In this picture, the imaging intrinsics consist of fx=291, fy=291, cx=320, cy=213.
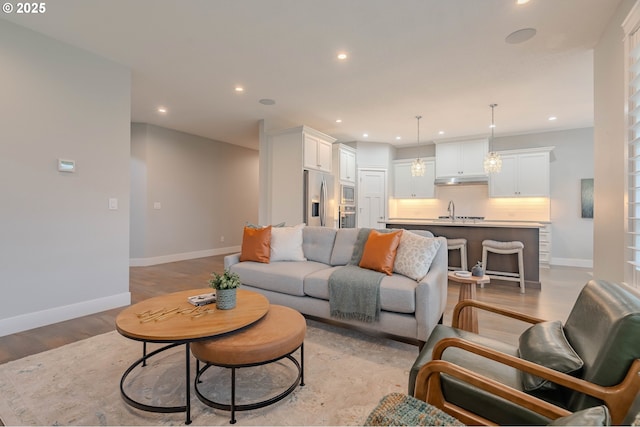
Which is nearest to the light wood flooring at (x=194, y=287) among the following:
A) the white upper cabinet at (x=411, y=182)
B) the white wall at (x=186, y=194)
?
the white wall at (x=186, y=194)

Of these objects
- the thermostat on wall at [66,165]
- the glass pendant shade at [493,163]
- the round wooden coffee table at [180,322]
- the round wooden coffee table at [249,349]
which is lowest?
the round wooden coffee table at [249,349]

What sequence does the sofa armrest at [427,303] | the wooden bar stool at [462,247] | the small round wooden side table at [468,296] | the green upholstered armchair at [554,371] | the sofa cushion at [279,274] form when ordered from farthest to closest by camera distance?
the wooden bar stool at [462,247] < the sofa cushion at [279,274] < the small round wooden side table at [468,296] < the sofa armrest at [427,303] < the green upholstered armchair at [554,371]

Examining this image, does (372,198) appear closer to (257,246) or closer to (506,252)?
(506,252)

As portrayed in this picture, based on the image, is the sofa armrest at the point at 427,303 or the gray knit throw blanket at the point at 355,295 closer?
the sofa armrest at the point at 427,303

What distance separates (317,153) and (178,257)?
3.74 meters

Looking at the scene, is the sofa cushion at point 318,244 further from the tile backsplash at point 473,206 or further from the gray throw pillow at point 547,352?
the tile backsplash at point 473,206

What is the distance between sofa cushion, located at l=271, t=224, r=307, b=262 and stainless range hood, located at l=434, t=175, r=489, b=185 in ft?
15.6

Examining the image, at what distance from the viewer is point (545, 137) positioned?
6.30 metres

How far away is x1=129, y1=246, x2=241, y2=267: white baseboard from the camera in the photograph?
565cm

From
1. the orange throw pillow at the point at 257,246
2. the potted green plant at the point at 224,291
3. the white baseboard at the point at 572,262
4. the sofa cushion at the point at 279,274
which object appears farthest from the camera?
the white baseboard at the point at 572,262

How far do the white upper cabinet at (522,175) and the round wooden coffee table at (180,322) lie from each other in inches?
248

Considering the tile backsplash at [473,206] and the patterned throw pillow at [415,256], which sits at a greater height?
the tile backsplash at [473,206]

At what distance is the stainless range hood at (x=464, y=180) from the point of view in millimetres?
6539

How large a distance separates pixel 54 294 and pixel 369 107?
187 inches
